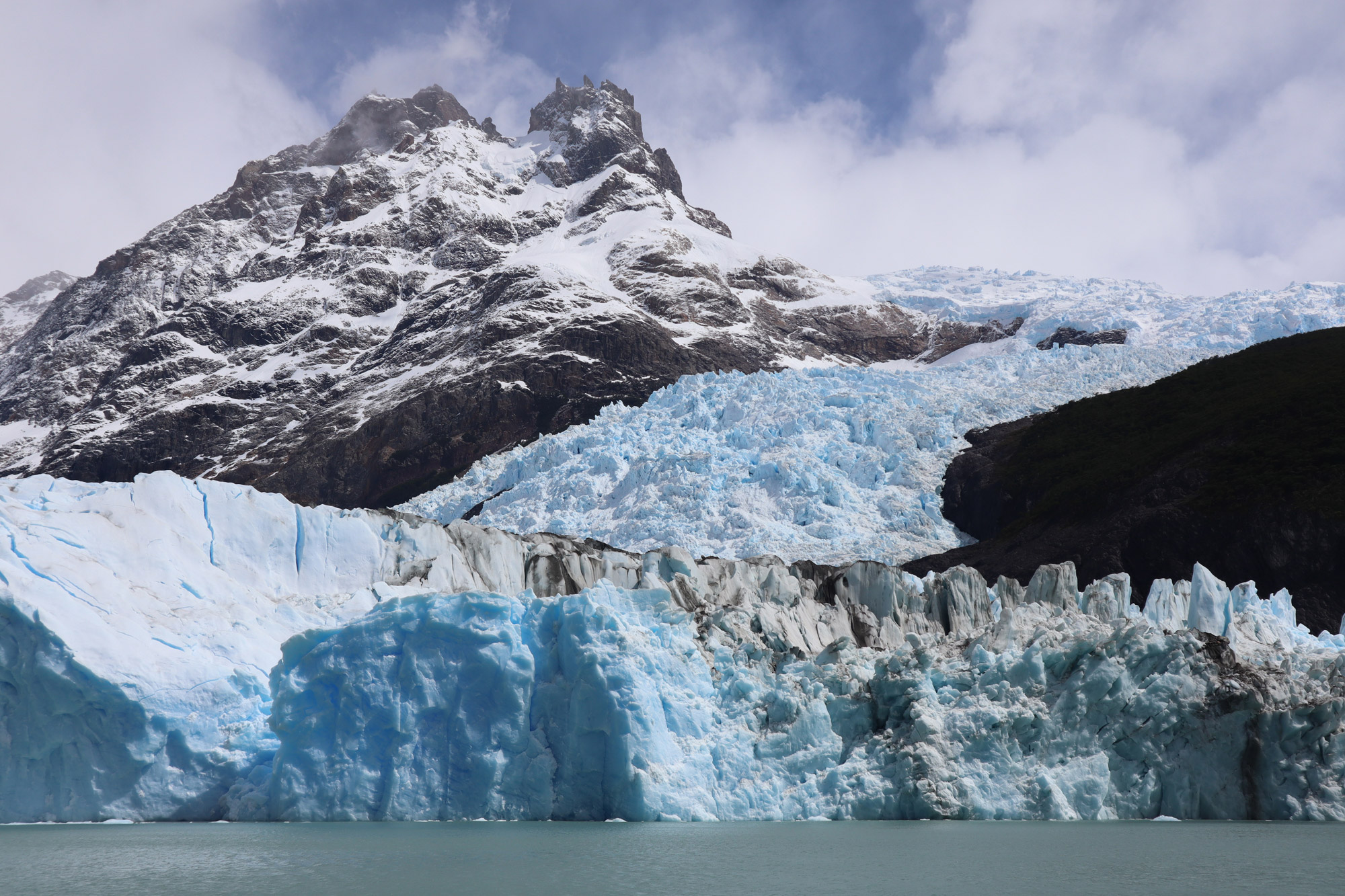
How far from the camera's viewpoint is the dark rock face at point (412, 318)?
80.4 m

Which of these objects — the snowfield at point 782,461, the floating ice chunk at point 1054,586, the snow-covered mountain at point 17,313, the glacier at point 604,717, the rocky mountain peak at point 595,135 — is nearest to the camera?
the glacier at point 604,717

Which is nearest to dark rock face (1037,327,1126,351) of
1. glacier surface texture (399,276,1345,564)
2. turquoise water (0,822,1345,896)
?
glacier surface texture (399,276,1345,564)

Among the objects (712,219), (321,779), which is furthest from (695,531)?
(712,219)

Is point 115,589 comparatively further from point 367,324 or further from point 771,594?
point 367,324

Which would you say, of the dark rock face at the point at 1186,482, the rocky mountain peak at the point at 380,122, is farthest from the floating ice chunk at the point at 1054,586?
the rocky mountain peak at the point at 380,122

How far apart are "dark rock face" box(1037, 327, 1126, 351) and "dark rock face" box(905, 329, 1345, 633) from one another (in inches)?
804

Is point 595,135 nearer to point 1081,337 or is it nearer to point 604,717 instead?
point 1081,337

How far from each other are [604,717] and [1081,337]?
65.3 meters

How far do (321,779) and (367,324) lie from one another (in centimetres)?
9930

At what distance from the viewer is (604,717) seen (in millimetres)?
15922

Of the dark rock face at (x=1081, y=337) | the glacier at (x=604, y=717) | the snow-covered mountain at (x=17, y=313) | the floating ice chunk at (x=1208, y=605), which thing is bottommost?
the glacier at (x=604, y=717)

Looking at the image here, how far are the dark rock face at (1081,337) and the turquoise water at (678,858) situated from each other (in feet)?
186

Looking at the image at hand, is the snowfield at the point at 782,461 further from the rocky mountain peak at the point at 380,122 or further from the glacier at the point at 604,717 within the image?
the rocky mountain peak at the point at 380,122

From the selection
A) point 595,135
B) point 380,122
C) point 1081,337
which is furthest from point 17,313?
point 1081,337
